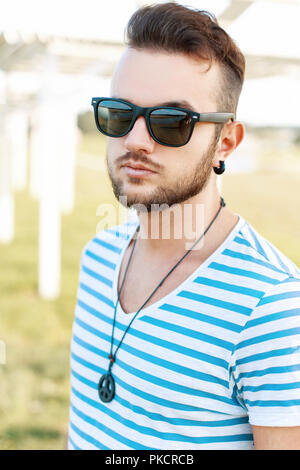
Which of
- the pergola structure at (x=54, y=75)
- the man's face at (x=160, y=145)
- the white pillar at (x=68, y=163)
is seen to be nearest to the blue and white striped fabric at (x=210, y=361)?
the man's face at (x=160, y=145)

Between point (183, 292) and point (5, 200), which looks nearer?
point (183, 292)

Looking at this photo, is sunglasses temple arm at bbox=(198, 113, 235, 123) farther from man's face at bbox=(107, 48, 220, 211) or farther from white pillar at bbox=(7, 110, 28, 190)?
white pillar at bbox=(7, 110, 28, 190)

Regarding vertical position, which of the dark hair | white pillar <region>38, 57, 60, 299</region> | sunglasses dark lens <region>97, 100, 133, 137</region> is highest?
white pillar <region>38, 57, 60, 299</region>

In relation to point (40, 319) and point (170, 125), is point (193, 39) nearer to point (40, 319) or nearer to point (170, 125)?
point (170, 125)

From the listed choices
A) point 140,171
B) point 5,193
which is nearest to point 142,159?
point 140,171

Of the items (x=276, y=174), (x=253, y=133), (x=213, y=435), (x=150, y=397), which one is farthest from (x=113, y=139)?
(x=253, y=133)

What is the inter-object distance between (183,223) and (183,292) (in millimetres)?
261

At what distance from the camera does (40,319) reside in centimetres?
540

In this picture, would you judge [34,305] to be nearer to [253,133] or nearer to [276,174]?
[276,174]

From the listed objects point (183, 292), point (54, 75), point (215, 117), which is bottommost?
point (183, 292)

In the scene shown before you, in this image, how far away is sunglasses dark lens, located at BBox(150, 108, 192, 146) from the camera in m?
1.41

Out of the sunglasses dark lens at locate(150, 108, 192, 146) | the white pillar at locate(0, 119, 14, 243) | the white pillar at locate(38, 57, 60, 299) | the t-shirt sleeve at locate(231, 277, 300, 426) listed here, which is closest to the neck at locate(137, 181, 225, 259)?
the sunglasses dark lens at locate(150, 108, 192, 146)

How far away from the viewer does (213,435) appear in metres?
1.32
